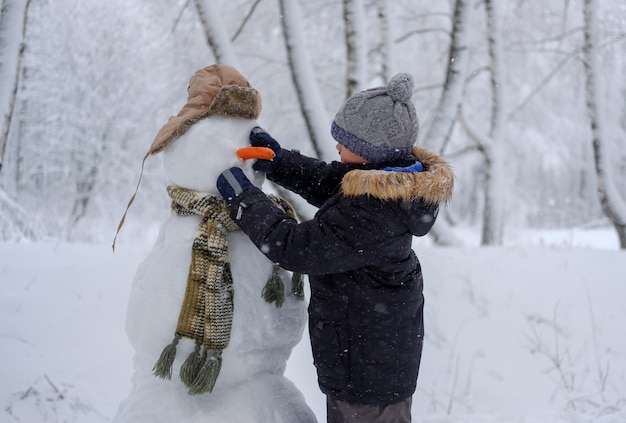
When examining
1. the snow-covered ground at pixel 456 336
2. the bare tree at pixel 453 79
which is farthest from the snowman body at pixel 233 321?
the bare tree at pixel 453 79

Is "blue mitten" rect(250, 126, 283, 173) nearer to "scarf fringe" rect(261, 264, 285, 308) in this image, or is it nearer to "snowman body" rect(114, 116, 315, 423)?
"snowman body" rect(114, 116, 315, 423)

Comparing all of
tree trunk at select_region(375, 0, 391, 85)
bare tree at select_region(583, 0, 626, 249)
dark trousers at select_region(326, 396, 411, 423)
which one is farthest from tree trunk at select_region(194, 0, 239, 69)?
bare tree at select_region(583, 0, 626, 249)

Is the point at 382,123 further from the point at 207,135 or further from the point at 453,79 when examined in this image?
the point at 453,79

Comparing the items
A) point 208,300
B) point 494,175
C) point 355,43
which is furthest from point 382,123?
point 494,175

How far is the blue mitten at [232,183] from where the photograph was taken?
1.82 metres

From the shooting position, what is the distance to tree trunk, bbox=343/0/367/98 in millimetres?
4801

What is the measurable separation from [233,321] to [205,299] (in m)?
0.14

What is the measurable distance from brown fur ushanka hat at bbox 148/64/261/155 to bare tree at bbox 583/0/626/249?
20.8ft

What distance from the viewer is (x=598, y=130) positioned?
7156mm

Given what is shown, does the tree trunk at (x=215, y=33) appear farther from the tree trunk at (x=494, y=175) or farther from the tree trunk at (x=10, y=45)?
the tree trunk at (x=494, y=175)

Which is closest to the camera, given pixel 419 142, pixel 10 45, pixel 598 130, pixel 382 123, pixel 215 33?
pixel 382 123

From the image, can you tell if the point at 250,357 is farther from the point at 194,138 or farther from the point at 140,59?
the point at 140,59

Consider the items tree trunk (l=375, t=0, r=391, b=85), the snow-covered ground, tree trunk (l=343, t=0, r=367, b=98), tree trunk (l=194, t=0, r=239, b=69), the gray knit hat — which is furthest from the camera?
tree trunk (l=375, t=0, r=391, b=85)

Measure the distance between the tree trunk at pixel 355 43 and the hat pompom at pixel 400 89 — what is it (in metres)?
2.94
